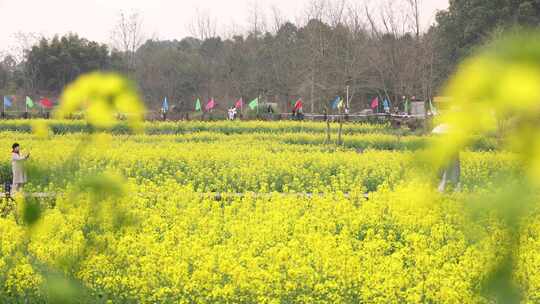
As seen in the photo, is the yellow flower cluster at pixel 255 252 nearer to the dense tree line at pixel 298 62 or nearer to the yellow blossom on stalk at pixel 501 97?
the yellow blossom on stalk at pixel 501 97

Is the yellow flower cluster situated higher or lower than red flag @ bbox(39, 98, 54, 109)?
lower

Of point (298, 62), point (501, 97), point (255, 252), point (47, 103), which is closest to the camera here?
point (501, 97)

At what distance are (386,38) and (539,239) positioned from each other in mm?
24685

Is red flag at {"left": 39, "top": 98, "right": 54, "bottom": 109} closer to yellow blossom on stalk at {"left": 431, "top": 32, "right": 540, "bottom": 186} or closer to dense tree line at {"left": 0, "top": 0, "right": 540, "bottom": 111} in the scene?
yellow blossom on stalk at {"left": 431, "top": 32, "right": 540, "bottom": 186}

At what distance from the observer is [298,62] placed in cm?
3416

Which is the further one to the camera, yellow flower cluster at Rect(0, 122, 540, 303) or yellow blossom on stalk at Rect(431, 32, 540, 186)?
yellow flower cluster at Rect(0, 122, 540, 303)

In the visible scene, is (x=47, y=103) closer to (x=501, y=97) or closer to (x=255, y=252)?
(x=255, y=252)

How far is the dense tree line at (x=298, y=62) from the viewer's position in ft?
97.7

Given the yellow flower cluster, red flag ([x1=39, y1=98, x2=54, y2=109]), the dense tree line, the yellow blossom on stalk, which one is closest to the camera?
the yellow blossom on stalk

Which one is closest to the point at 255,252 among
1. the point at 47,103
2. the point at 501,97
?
the point at 47,103

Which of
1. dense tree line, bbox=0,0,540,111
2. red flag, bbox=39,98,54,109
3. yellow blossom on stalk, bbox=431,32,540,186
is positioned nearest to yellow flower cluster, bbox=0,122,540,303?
red flag, bbox=39,98,54,109


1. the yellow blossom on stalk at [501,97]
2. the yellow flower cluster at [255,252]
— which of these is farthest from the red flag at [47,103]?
the yellow blossom on stalk at [501,97]

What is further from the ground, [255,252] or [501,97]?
[501,97]

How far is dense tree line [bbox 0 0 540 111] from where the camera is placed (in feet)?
97.7
